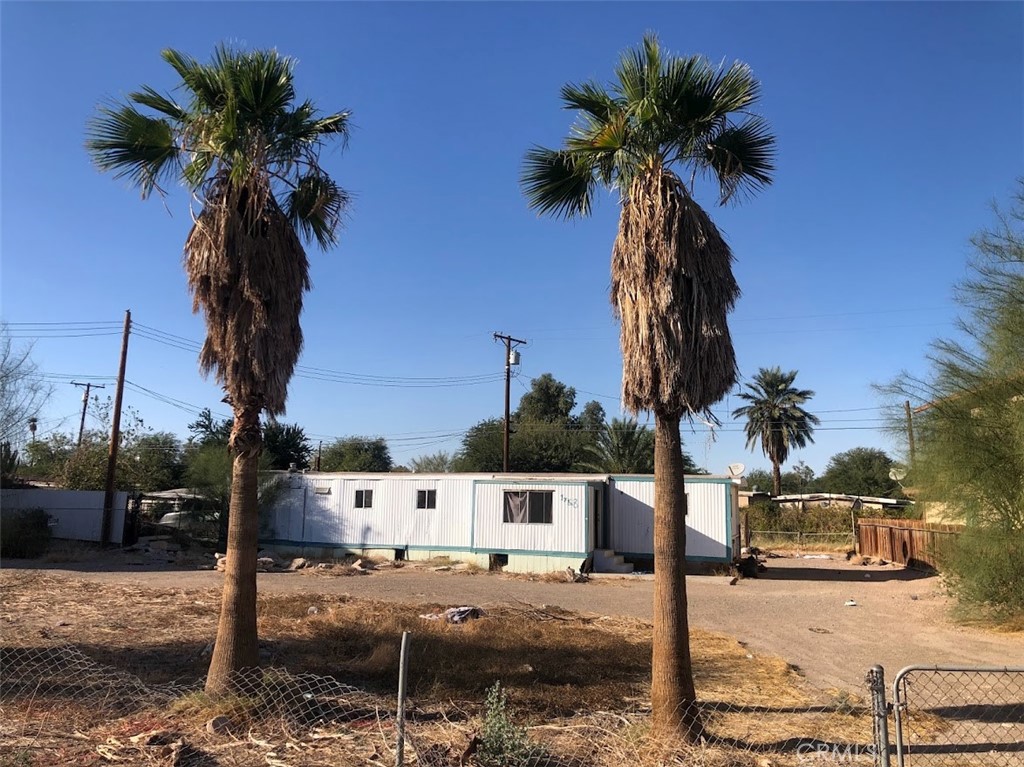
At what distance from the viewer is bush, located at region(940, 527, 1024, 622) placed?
13.1 meters

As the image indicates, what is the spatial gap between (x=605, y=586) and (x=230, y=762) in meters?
16.2

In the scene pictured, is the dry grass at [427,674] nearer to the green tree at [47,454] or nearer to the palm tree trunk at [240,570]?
the palm tree trunk at [240,570]

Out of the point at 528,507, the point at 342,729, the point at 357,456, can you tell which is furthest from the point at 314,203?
the point at 357,456

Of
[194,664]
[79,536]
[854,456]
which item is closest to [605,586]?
[194,664]

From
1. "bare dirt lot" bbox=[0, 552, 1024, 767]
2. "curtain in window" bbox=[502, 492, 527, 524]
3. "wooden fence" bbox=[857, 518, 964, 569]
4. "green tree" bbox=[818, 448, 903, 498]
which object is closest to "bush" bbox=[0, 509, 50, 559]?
"bare dirt lot" bbox=[0, 552, 1024, 767]

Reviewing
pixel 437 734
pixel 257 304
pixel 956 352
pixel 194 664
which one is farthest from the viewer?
pixel 956 352

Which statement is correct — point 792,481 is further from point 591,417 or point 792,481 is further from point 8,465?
point 8,465

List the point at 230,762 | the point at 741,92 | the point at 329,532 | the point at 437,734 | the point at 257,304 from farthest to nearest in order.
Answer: the point at 329,532, the point at 257,304, the point at 741,92, the point at 437,734, the point at 230,762

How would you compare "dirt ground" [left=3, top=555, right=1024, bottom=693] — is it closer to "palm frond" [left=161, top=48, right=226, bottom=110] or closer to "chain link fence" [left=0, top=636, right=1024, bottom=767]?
"chain link fence" [left=0, top=636, right=1024, bottom=767]

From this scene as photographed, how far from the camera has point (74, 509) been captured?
28234 mm

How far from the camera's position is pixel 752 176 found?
7590 mm

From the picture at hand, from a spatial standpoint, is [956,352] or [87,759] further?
[956,352]

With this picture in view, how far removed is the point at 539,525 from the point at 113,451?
1627cm

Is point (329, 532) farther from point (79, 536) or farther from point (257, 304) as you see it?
point (257, 304)
